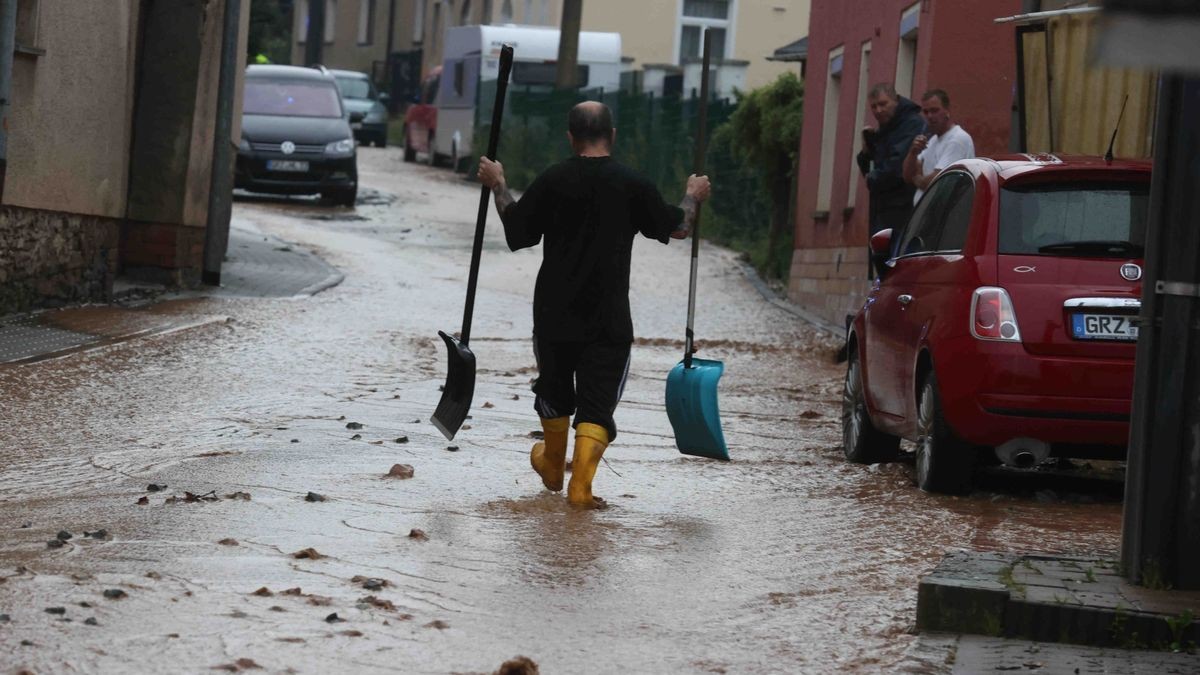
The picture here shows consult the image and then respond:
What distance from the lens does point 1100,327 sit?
877cm

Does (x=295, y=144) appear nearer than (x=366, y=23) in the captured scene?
Yes

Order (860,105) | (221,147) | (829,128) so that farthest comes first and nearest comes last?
(829,128) < (860,105) < (221,147)

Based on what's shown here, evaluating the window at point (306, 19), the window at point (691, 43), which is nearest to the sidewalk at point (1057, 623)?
the window at point (691, 43)

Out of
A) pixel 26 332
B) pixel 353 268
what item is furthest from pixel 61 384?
pixel 353 268

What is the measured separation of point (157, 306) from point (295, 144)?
1256cm

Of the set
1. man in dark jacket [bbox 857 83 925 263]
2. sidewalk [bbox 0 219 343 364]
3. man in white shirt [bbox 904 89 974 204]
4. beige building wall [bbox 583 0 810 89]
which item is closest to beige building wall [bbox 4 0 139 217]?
sidewalk [bbox 0 219 343 364]

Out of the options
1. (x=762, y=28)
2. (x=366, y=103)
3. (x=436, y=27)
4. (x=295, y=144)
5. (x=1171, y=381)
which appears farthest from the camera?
(x=436, y=27)

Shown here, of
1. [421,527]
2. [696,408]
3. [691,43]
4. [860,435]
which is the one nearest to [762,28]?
[691,43]

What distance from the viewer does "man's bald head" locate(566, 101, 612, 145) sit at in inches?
335

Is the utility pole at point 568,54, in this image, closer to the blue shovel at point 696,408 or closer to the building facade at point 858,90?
the building facade at point 858,90

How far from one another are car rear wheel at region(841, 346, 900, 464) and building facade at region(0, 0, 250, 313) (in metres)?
6.46

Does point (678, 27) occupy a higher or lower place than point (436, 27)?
lower

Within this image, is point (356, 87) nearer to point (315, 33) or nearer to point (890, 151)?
point (315, 33)

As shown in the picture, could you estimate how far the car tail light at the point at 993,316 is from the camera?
882cm
